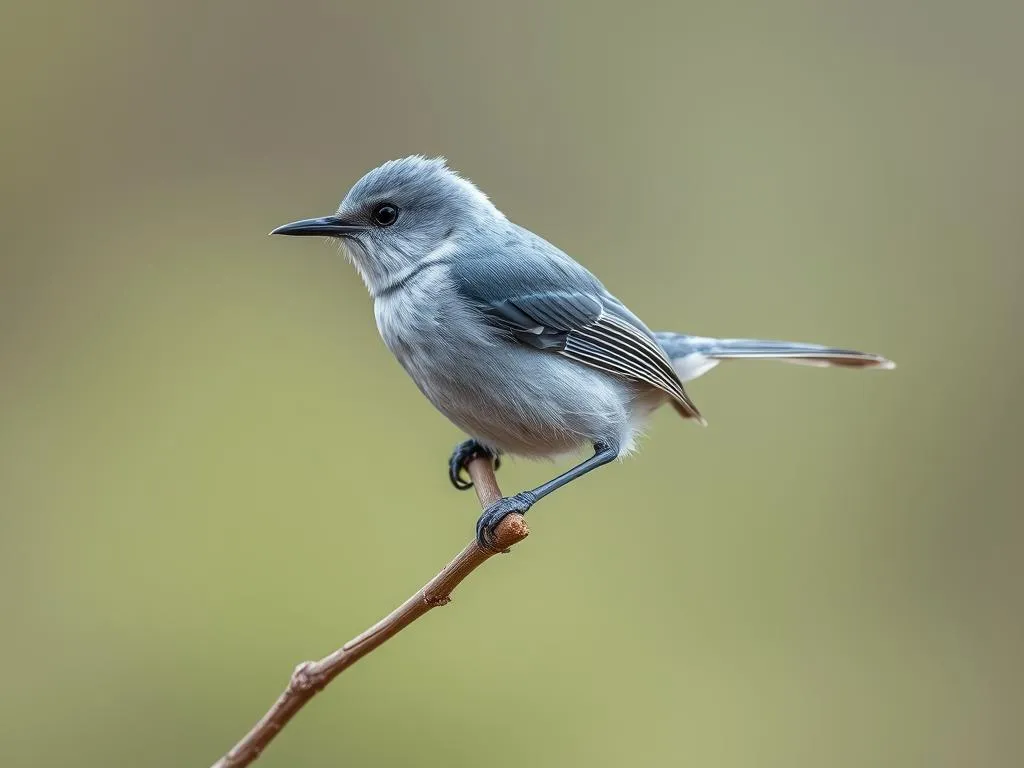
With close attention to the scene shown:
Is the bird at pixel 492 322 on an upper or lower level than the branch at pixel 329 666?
upper

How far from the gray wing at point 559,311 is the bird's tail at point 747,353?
9.3 inches

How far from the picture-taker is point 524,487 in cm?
342

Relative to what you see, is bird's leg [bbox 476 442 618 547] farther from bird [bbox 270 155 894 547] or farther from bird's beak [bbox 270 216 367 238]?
bird's beak [bbox 270 216 367 238]

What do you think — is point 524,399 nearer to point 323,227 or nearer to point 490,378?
point 490,378

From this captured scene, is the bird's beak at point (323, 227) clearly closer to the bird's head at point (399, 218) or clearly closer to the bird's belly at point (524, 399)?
the bird's head at point (399, 218)

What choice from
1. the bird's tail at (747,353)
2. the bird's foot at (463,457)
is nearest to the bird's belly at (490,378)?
the bird's foot at (463,457)

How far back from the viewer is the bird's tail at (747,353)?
104 inches

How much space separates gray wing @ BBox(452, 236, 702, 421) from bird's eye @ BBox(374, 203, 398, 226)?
0.58 feet

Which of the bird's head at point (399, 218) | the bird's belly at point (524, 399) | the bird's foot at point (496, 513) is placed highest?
the bird's head at point (399, 218)

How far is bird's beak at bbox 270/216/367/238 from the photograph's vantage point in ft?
7.00

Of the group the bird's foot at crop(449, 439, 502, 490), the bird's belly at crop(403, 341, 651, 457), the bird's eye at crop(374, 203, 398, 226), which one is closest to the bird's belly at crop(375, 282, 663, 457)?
the bird's belly at crop(403, 341, 651, 457)

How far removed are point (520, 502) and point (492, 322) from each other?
1.37ft

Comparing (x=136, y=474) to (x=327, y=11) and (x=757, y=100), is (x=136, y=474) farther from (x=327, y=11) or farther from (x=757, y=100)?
(x=757, y=100)

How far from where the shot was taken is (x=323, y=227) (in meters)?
2.21
